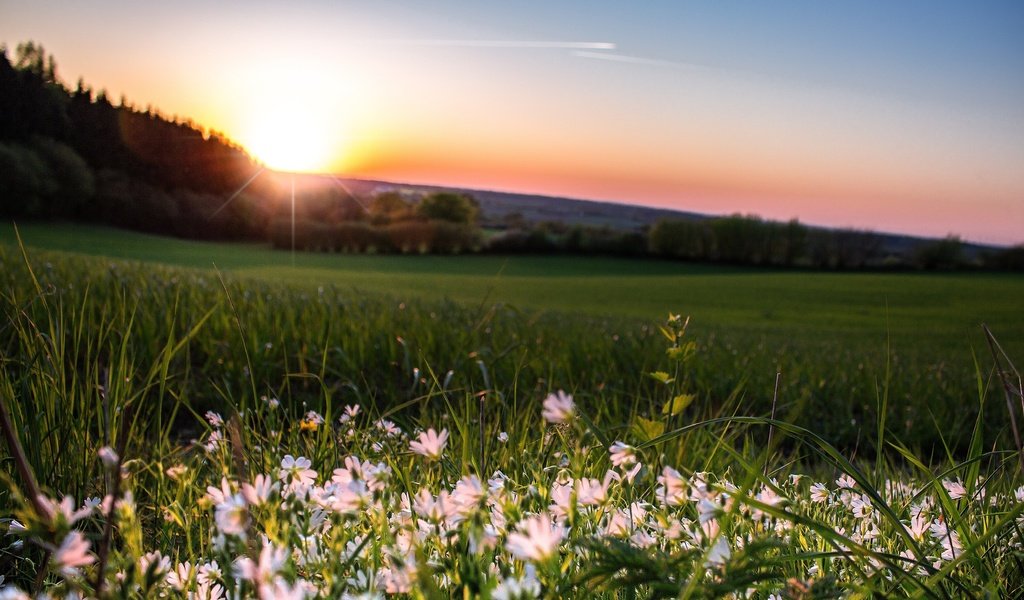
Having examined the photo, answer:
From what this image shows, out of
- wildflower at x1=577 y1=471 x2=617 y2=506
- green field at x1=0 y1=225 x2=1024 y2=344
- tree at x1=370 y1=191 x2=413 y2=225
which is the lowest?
green field at x1=0 y1=225 x2=1024 y2=344


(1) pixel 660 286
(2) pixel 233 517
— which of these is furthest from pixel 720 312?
(2) pixel 233 517

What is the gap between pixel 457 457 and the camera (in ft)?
8.96

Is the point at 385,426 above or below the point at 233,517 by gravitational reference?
below

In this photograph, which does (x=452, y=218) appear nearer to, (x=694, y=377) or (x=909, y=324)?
(x=909, y=324)

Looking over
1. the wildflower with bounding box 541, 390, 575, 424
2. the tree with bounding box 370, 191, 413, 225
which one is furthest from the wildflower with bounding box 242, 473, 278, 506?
the tree with bounding box 370, 191, 413, 225

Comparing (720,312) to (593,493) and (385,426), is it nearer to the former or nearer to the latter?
(385,426)

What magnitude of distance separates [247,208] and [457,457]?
45.9 metres

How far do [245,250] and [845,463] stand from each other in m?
42.0

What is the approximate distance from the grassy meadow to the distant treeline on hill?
1249 inches

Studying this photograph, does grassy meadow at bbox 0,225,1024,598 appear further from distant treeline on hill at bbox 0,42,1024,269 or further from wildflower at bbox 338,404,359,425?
distant treeline on hill at bbox 0,42,1024,269

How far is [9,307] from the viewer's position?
188 inches

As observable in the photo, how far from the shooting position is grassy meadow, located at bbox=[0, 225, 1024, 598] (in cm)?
113

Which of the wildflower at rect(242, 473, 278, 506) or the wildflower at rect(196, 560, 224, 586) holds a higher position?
the wildflower at rect(242, 473, 278, 506)

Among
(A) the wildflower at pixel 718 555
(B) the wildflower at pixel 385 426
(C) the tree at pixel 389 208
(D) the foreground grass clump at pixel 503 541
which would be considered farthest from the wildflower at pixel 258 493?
(C) the tree at pixel 389 208
